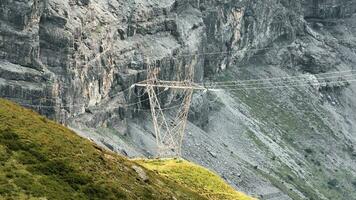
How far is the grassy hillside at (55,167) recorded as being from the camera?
36.4 metres

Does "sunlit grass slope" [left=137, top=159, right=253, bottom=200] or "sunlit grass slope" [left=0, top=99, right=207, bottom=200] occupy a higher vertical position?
"sunlit grass slope" [left=0, top=99, right=207, bottom=200]

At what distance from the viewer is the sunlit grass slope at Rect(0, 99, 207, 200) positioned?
119ft

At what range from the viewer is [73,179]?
3862cm

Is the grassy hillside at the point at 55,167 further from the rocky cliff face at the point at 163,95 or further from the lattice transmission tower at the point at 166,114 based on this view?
the lattice transmission tower at the point at 166,114

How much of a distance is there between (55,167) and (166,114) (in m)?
116

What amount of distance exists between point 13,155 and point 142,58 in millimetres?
108965

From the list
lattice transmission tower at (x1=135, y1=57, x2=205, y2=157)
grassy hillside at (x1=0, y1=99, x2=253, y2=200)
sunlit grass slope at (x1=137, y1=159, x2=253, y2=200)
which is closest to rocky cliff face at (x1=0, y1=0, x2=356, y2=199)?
lattice transmission tower at (x1=135, y1=57, x2=205, y2=157)

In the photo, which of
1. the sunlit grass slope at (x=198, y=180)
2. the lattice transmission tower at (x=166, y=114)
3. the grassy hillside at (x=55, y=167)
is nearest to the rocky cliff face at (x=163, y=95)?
the lattice transmission tower at (x=166, y=114)

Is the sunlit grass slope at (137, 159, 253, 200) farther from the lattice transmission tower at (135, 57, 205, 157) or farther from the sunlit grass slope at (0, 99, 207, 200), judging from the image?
the lattice transmission tower at (135, 57, 205, 157)

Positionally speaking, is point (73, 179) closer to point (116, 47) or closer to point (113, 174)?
point (113, 174)

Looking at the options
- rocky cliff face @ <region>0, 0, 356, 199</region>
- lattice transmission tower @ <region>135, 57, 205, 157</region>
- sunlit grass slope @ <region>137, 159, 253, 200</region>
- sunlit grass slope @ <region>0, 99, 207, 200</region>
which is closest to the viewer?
sunlit grass slope @ <region>0, 99, 207, 200</region>

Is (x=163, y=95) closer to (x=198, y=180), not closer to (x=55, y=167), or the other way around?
(x=198, y=180)

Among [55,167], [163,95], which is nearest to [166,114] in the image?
[163,95]

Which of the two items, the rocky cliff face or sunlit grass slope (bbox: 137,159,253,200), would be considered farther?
the rocky cliff face
